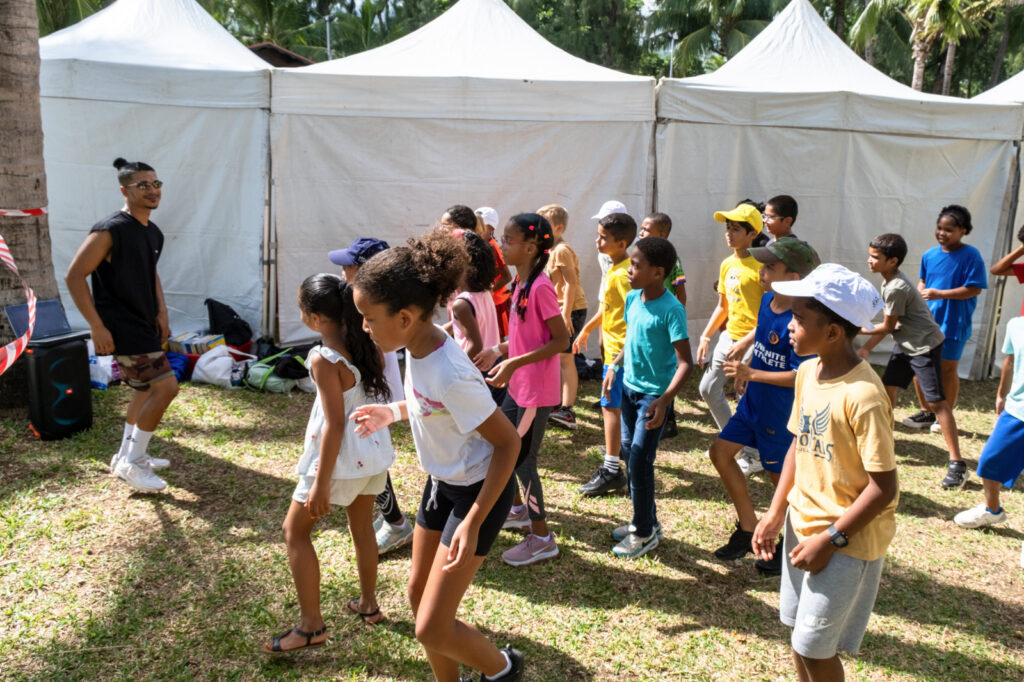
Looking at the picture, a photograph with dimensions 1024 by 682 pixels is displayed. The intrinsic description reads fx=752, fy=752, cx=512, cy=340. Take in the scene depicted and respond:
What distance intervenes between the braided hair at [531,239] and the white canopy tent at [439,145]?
4.24m

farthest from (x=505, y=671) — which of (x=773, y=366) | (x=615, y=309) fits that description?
(x=615, y=309)

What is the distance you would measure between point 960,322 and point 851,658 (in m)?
3.81

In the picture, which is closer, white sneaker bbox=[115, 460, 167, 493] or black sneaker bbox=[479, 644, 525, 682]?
black sneaker bbox=[479, 644, 525, 682]

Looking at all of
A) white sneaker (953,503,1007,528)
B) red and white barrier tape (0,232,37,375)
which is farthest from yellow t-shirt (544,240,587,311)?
red and white barrier tape (0,232,37,375)

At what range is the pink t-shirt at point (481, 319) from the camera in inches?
149

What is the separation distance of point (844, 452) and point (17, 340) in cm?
541

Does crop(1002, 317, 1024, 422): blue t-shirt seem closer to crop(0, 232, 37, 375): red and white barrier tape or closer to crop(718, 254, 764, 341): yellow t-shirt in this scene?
crop(718, 254, 764, 341): yellow t-shirt

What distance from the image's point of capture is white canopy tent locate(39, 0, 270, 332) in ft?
25.1

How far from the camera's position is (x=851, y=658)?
3232mm

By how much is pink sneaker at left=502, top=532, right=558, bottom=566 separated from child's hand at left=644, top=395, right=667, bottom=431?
0.86m

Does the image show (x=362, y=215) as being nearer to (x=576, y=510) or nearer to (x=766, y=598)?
(x=576, y=510)

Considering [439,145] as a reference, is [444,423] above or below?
below

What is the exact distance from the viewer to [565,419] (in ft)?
20.4

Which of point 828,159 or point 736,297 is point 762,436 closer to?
point 736,297
